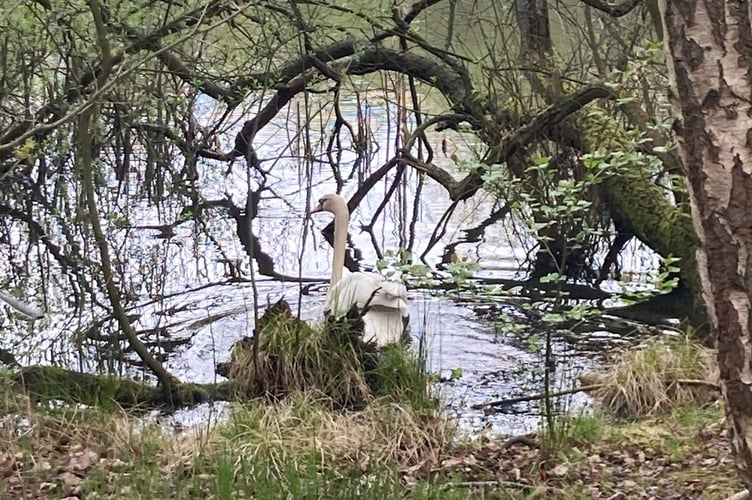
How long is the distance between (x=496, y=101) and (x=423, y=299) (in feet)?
6.16

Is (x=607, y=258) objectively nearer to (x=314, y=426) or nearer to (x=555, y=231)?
(x=555, y=231)

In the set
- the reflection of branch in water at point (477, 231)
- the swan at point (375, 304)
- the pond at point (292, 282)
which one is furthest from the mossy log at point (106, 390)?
the reflection of branch in water at point (477, 231)

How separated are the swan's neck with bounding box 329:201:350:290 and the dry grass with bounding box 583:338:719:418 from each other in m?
2.28

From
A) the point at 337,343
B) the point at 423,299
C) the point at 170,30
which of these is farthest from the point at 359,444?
the point at 423,299

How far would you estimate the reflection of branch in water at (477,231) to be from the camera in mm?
10141

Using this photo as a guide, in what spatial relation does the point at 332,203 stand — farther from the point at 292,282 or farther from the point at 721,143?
the point at 721,143

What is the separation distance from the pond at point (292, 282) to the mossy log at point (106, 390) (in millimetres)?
469

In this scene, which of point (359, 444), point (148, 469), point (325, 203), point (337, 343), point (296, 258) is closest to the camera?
point (148, 469)

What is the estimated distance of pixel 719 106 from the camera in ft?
8.33

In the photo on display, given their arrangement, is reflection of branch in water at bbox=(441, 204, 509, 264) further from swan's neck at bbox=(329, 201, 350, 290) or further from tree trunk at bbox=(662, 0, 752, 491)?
tree trunk at bbox=(662, 0, 752, 491)

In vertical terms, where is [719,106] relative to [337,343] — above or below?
above

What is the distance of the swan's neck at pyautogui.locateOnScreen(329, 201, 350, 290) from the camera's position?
7.84m

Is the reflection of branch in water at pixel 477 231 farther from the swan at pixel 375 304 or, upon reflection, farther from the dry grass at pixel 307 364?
the dry grass at pixel 307 364

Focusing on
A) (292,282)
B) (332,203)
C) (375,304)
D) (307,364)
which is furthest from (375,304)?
(292,282)
